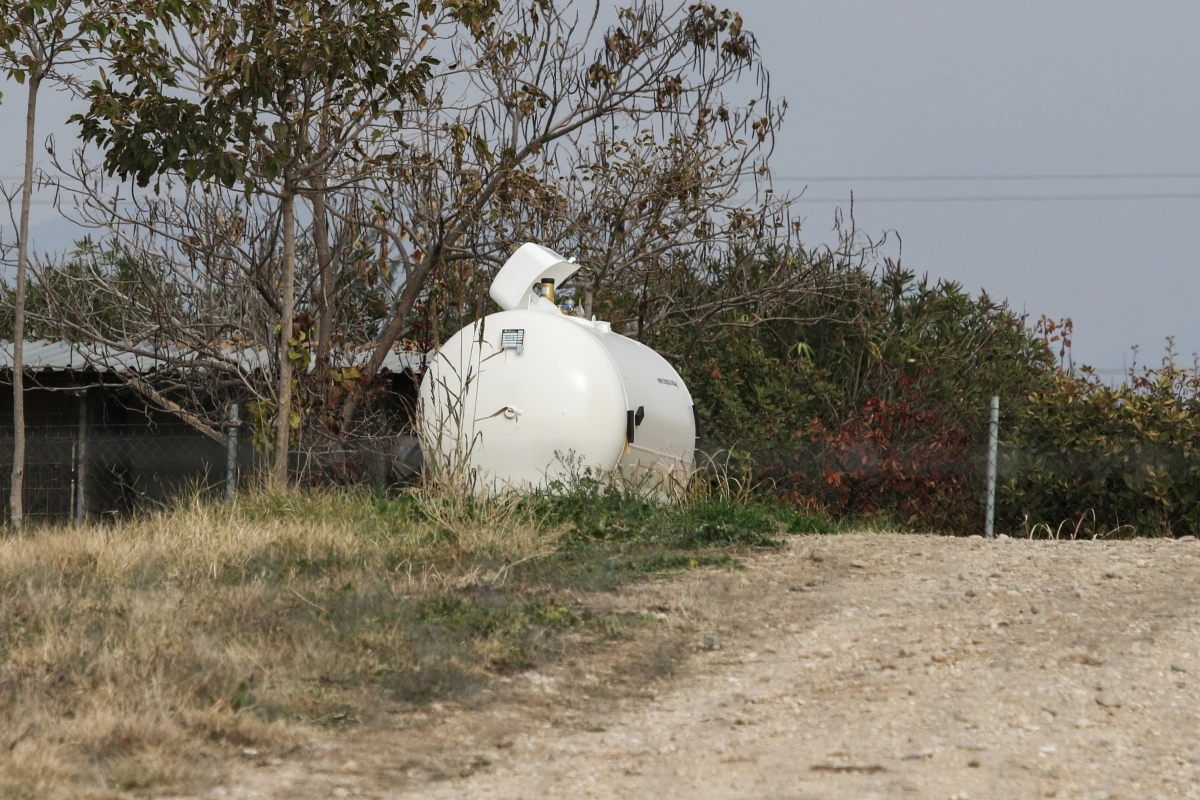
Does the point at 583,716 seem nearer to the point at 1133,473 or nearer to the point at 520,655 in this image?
the point at 520,655

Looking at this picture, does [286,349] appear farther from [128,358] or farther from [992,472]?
[992,472]

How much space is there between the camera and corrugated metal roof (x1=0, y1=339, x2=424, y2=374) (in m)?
11.7

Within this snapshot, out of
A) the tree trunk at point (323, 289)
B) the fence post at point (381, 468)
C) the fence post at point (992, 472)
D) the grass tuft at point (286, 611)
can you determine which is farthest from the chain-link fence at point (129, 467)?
the fence post at point (992, 472)

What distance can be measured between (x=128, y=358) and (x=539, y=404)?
6577 millimetres

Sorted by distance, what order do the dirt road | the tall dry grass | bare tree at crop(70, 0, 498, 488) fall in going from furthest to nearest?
bare tree at crop(70, 0, 498, 488) → the tall dry grass → the dirt road

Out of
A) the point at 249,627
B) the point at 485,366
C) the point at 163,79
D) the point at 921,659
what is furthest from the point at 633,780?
the point at 163,79

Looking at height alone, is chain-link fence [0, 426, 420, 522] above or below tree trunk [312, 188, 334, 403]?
below

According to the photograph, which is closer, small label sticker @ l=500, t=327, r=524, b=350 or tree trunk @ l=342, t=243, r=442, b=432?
small label sticker @ l=500, t=327, r=524, b=350

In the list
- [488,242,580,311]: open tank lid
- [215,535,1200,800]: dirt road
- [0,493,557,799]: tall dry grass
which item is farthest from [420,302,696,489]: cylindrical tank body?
[215,535,1200,800]: dirt road

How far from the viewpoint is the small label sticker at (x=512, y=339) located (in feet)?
31.3

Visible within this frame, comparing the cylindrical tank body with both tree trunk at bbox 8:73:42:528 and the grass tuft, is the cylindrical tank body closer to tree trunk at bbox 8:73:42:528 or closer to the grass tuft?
the grass tuft

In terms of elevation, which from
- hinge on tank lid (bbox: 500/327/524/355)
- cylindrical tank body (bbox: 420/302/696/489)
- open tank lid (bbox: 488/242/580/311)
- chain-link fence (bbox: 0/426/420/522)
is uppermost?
open tank lid (bbox: 488/242/580/311)

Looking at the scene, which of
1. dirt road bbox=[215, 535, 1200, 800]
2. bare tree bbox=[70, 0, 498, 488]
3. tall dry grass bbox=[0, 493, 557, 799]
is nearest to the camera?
dirt road bbox=[215, 535, 1200, 800]

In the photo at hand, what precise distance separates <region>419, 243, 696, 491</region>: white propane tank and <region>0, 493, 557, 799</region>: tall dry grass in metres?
0.91
